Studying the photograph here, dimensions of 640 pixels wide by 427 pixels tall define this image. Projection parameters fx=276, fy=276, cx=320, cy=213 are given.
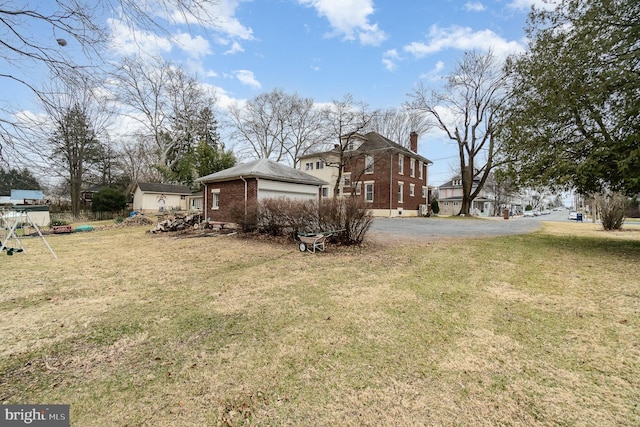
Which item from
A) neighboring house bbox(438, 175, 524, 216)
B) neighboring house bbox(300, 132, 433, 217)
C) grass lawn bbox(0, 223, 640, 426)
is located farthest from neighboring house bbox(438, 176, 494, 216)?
grass lawn bbox(0, 223, 640, 426)

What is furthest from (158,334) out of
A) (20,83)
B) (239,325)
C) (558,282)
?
(558,282)

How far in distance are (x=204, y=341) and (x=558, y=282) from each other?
6.61 m

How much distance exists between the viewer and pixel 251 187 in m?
14.0

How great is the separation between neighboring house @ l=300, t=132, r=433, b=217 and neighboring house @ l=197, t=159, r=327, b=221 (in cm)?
1114

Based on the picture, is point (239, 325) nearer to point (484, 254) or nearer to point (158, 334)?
point (158, 334)

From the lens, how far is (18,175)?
3.66m

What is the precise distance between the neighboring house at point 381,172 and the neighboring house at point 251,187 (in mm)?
11140

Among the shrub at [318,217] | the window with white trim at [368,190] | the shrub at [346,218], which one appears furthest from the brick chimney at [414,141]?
the shrub at [346,218]

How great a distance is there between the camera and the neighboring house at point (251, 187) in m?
13.9

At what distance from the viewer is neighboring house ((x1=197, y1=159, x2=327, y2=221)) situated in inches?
547

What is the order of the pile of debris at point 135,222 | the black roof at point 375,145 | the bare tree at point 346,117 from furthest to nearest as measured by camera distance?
1. the black roof at point 375,145
2. the bare tree at point 346,117
3. the pile of debris at point 135,222

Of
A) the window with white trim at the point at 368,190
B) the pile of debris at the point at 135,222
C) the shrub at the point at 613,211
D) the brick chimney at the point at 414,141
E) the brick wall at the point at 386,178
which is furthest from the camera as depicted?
the brick chimney at the point at 414,141

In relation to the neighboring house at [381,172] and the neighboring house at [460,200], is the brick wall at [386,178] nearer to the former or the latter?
the neighboring house at [381,172]

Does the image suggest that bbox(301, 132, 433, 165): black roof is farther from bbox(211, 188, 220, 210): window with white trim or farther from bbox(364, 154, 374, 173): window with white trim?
bbox(211, 188, 220, 210): window with white trim
